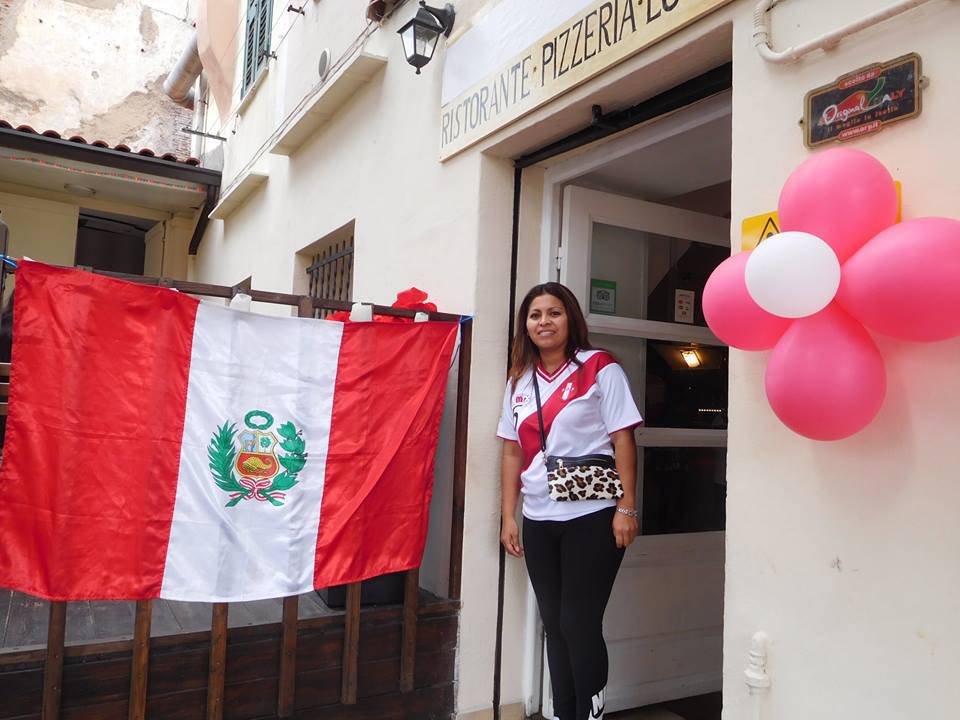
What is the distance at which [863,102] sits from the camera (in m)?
1.91

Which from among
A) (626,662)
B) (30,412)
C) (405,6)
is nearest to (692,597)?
(626,662)

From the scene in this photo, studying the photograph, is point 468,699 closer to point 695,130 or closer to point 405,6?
point 695,130

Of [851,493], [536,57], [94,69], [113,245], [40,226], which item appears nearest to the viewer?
[851,493]

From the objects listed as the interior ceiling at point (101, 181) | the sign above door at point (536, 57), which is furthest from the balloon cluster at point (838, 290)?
the interior ceiling at point (101, 181)

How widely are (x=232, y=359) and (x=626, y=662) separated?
7.86 feet

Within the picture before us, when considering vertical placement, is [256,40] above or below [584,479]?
above

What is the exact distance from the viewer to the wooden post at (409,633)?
322 centimetres

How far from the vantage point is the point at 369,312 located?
3.16 meters

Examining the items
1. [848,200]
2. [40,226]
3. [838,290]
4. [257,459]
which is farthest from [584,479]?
[40,226]

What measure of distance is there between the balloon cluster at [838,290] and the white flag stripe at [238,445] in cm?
188

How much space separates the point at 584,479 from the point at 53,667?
2034 mm

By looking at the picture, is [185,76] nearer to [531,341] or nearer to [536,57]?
[536,57]

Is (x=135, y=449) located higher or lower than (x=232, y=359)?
lower

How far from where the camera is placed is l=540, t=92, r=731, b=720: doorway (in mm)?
3584
